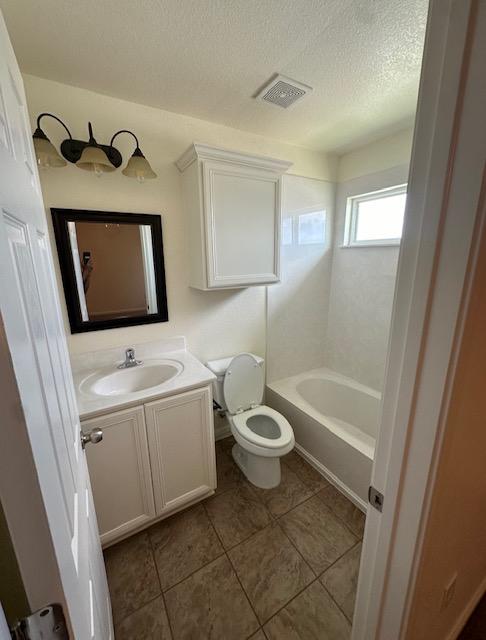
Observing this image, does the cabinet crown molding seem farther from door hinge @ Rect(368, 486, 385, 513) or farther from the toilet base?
the toilet base

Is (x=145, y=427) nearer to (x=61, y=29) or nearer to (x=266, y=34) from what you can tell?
(x=61, y=29)

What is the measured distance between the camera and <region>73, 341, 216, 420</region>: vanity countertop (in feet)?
4.13

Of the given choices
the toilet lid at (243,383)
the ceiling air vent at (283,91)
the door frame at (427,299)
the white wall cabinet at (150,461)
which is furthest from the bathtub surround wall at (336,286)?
the door frame at (427,299)

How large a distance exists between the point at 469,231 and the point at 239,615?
165 cm

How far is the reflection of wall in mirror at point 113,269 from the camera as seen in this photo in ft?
4.97

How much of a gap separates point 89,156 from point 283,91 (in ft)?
3.51

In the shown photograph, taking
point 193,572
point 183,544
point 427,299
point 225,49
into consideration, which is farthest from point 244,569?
point 225,49

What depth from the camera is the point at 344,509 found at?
1.62 meters

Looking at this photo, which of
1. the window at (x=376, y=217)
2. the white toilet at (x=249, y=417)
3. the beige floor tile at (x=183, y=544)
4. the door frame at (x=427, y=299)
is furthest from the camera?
the window at (x=376, y=217)

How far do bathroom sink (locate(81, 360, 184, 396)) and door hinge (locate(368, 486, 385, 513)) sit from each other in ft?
3.70

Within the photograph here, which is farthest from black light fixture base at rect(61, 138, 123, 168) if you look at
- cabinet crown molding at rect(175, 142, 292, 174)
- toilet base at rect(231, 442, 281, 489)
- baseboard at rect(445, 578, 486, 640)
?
baseboard at rect(445, 578, 486, 640)

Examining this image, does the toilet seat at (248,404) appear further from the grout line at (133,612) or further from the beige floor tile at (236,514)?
the grout line at (133,612)

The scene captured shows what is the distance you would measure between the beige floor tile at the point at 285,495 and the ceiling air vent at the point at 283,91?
2393mm

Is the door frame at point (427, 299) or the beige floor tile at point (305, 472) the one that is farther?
the beige floor tile at point (305, 472)
